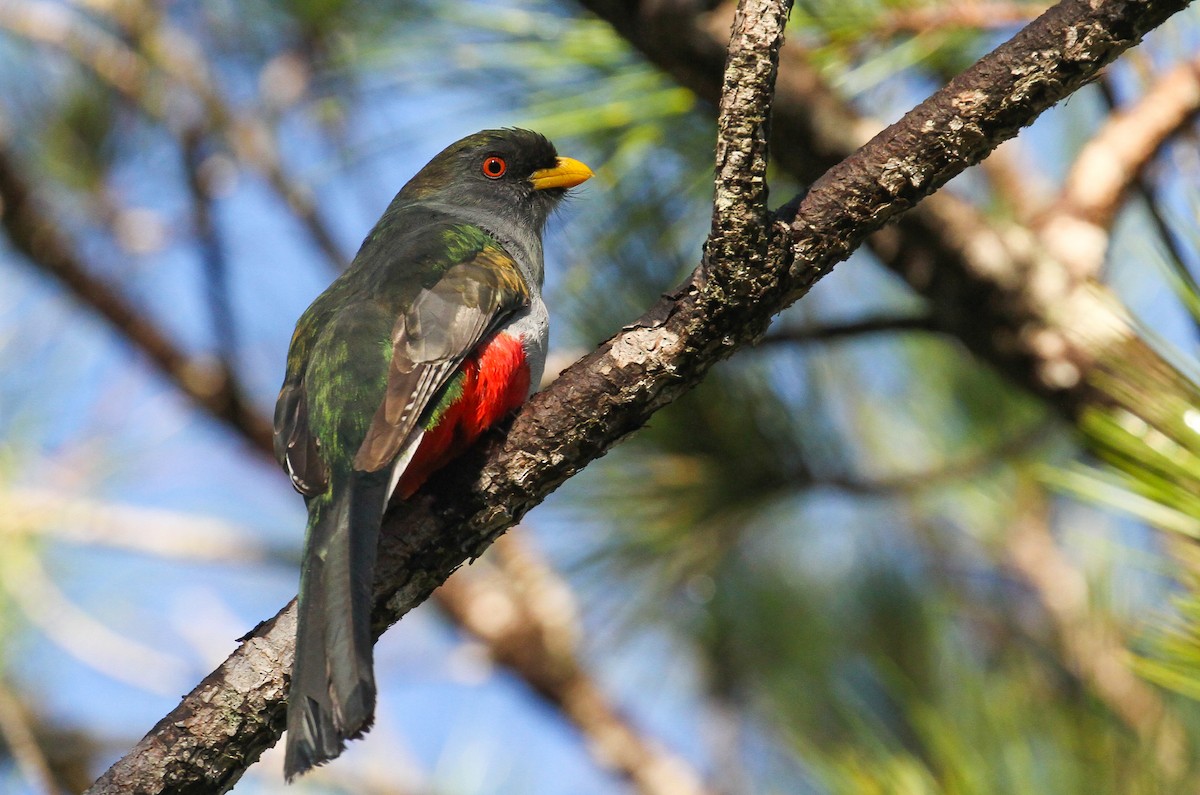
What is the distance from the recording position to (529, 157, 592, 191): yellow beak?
424 cm

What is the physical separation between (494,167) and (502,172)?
0.03 m

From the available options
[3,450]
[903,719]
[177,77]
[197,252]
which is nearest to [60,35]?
[177,77]

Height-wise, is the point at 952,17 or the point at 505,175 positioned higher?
the point at 952,17

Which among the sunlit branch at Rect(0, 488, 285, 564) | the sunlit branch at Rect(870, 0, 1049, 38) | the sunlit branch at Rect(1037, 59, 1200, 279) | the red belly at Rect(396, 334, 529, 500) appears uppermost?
the sunlit branch at Rect(870, 0, 1049, 38)

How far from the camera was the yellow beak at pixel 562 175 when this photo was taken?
4.24m

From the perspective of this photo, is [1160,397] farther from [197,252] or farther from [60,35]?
[60,35]

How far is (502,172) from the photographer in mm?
4383

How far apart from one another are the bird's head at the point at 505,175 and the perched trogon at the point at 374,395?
35 centimetres

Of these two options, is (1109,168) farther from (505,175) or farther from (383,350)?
(383,350)

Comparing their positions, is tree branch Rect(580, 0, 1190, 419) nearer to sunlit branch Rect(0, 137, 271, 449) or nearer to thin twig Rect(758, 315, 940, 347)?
thin twig Rect(758, 315, 940, 347)

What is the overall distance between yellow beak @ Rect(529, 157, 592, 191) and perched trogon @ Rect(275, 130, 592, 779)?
0.38 meters

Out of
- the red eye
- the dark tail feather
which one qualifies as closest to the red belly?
the dark tail feather

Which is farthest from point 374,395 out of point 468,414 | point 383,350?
point 468,414

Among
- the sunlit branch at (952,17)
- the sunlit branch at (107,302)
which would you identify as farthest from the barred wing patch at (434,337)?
the sunlit branch at (107,302)
